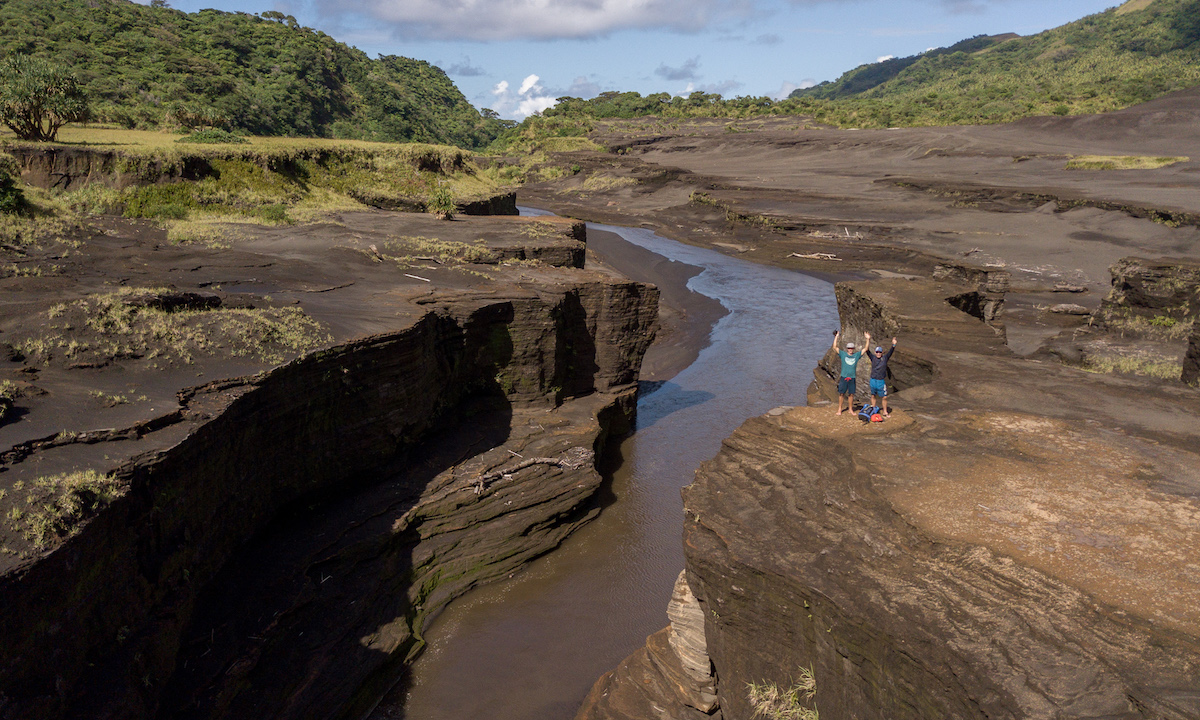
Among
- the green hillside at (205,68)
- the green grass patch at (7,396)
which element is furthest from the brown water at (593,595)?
the green hillside at (205,68)

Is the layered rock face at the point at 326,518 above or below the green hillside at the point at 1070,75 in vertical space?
below

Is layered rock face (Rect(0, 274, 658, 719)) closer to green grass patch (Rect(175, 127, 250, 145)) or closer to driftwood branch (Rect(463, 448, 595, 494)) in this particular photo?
driftwood branch (Rect(463, 448, 595, 494))

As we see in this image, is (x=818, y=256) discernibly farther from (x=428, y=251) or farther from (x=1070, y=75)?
(x=1070, y=75)

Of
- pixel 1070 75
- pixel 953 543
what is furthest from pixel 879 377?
pixel 1070 75

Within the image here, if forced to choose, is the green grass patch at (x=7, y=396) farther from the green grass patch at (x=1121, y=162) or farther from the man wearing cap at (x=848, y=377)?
the green grass patch at (x=1121, y=162)

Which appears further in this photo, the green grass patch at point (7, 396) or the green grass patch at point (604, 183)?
the green grass patch at point (604, 183)

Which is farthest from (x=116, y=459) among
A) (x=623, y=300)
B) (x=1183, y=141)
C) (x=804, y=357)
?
(x=1183, y=141)

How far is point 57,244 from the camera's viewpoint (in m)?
14.8

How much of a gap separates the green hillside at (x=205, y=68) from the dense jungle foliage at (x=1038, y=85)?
125ft

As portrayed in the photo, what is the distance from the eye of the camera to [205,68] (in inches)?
1661

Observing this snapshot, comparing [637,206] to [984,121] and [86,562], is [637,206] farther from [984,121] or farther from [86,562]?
[86,562]

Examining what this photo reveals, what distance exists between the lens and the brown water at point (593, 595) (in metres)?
10.7

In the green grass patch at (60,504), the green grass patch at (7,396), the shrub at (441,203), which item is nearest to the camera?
the green grass patch at (60,504)

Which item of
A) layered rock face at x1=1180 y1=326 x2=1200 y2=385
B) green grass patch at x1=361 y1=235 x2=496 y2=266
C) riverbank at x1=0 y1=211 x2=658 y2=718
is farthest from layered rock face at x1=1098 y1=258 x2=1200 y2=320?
green grass patch at x1=361 y1=235 x2=496 y2=266
